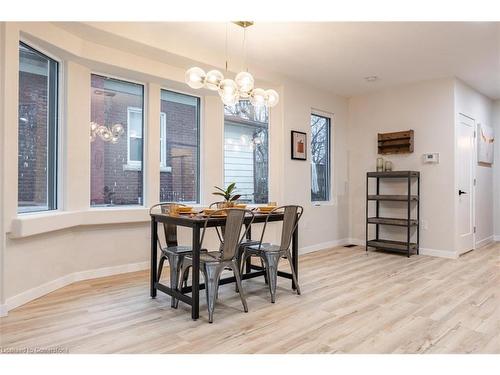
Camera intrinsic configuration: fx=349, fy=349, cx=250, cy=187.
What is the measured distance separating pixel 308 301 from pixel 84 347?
70.9 inches

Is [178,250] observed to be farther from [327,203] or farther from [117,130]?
[327,203]

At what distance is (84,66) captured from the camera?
12.0ft

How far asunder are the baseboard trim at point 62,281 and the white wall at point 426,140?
3858 millimetres

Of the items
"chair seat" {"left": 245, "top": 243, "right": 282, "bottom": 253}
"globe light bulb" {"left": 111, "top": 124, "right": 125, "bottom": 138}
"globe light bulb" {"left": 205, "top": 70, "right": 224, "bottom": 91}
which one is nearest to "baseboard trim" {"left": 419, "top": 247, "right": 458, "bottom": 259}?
"chair seat" {"left": 245, "top": 243, "right": 282, "bottom": 253}

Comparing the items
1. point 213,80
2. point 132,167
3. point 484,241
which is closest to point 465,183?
point 484,241

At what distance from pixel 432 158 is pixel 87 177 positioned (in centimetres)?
463

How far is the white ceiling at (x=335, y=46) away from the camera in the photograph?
3436 mm

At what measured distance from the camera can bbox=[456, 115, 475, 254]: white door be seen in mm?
5105

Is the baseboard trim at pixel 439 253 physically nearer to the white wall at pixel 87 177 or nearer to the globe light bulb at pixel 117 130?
the white wall at pixel 87 177

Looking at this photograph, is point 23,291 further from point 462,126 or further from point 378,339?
point 462,126

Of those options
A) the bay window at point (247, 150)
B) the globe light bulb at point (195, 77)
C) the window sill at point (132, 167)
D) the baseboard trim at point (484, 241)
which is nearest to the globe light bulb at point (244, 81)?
the globe light bulb at point (195, 77)

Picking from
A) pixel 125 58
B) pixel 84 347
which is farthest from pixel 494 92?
pixel 84 347

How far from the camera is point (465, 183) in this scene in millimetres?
5336
